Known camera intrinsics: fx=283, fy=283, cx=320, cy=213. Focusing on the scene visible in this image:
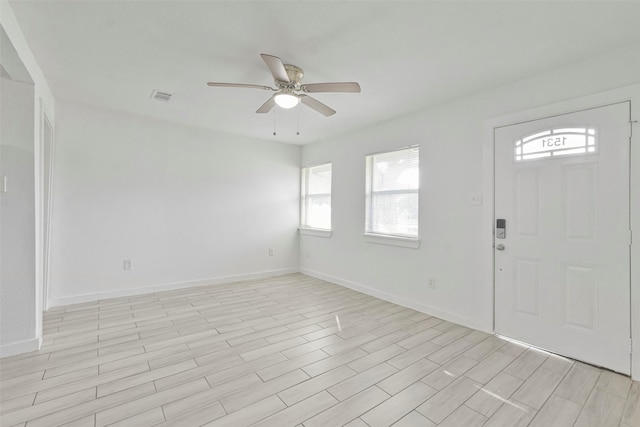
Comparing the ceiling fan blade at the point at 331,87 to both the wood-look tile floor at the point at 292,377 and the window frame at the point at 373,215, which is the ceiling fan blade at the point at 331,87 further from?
the wood-look tile floor at the point at 292,377

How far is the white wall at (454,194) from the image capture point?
7.78ft

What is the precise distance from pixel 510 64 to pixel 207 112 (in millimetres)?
A: 3365

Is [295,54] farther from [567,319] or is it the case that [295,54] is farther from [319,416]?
[567,319]

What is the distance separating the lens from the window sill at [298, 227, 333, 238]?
194 inches

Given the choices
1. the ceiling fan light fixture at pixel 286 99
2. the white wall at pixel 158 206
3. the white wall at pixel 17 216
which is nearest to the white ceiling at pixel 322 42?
the ceiling fan light fixture at pixel 286 99

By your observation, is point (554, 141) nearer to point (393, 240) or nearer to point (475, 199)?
point (475, 199)

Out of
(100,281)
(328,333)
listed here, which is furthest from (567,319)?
(100,281)

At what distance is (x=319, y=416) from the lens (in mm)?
1697

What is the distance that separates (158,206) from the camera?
163 inches

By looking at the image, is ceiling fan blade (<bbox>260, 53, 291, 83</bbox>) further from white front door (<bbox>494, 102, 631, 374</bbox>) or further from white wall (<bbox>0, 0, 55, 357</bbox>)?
white front door (<bbox>494, 102, 631, 374</bbox>)

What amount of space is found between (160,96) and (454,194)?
11.5 feet

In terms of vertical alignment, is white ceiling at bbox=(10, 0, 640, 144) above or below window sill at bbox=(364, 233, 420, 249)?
above

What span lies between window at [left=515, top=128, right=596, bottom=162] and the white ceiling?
57 centimetres

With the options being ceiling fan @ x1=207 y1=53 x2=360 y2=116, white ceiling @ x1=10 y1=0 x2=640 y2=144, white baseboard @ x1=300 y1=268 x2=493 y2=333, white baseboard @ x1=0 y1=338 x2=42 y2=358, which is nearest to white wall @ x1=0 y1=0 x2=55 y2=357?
white baseboard @ x1=0 y1=338 x2=42 y2=358
